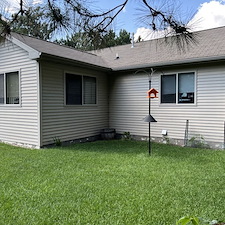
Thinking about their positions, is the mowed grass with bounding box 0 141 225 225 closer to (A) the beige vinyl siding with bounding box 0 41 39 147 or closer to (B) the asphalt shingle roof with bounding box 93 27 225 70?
→ (A) the beige vinyl siding with bounding box 0 41 39 147

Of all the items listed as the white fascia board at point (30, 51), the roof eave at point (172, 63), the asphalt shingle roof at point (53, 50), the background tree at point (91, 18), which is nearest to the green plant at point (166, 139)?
the roof eave at point (172, 63)

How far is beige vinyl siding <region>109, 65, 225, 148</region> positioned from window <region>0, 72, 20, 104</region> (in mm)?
3550

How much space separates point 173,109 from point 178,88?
2.36 ft

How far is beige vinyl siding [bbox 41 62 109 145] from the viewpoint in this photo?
652 cm

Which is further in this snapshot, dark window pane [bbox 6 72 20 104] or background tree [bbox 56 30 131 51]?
dark window pane [bbox 6 72 20 104]

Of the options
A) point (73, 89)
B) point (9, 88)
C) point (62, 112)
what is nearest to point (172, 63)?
point (73, 89)

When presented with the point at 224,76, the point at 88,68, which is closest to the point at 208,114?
the point at 224,76

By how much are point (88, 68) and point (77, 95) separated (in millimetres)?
1040

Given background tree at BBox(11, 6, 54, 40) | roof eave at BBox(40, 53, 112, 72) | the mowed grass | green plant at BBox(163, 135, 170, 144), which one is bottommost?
the mowed grass

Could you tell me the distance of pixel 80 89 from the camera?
7734mm

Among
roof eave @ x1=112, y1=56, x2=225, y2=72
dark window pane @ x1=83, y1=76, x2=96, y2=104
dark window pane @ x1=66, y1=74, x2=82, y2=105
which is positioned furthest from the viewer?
dark window pane @ x1=83, y1=76, x2=96, y2=104

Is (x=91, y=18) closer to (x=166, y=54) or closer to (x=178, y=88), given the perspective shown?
(x=178, y=88)

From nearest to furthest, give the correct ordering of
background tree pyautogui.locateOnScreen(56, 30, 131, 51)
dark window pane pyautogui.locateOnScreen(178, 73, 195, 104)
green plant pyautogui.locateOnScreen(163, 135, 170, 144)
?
1. background tree pyautogui.locateOnScreen(56, 30, 131, 51)
2. dark window pane pyautogui.locateOnScreen(178, 73, 195, 104)
3. green plant pyautogui.locateOnScreen(163, 135, 170, 144)

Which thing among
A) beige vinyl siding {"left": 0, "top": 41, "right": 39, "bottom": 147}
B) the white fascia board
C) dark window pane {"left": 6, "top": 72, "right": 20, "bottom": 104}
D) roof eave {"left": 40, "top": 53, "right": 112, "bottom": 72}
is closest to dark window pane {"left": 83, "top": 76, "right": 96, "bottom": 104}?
roof eave {"left": 40, "top": 53, "right": 112, "bottom": 72}
